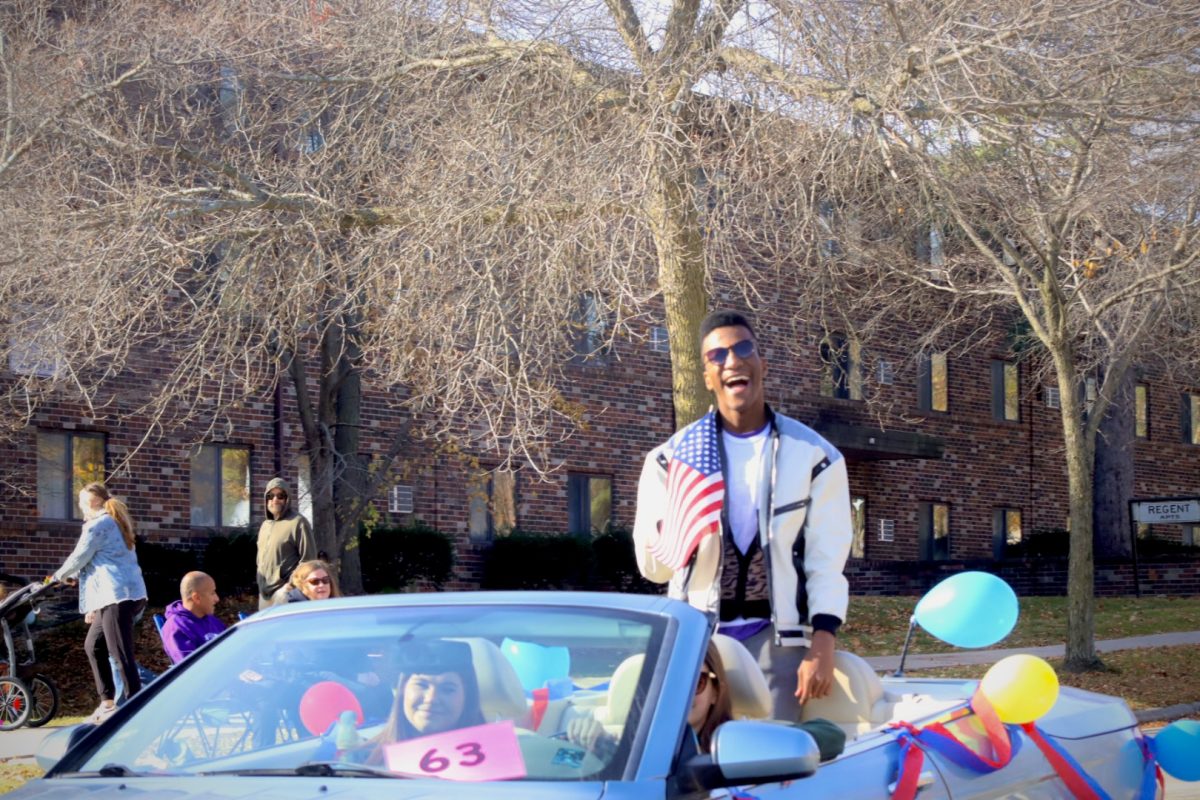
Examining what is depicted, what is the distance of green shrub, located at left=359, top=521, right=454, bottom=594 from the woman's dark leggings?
876 cm

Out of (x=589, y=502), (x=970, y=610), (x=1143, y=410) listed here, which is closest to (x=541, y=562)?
(x=589, y=502)

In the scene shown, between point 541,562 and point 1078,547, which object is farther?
point 541,562

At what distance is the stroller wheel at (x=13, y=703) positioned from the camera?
1225 centimetres

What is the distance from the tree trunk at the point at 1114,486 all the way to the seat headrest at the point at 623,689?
93.9 ft

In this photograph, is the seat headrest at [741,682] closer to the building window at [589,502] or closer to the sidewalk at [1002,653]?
the sidewalk at [1002,653]

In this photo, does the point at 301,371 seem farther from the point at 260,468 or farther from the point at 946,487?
the point at 946,487

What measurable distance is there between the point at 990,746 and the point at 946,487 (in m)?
27.9

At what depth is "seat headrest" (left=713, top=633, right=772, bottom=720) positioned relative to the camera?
405 centimetres

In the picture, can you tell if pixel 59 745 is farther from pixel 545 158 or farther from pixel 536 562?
pixel 536 562

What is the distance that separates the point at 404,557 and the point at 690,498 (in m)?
16.7

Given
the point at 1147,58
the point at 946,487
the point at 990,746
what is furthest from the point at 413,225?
the point at 946,487

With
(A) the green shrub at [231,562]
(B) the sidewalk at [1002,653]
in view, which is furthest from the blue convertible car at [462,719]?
(A) the green shrub at [231,562]

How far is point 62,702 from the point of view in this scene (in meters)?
14.4

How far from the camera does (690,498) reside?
4750mm
